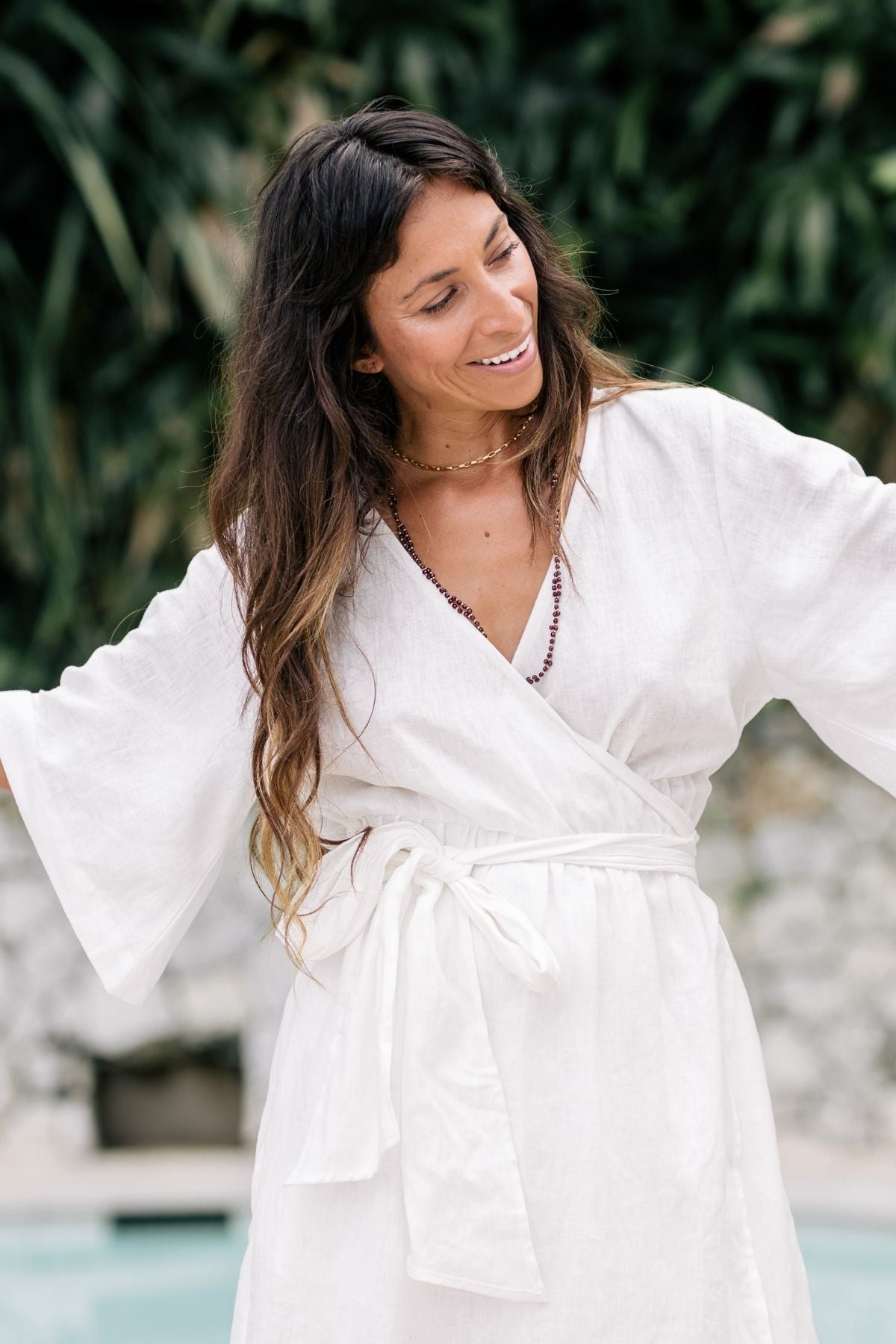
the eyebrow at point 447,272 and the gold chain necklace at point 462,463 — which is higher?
the eyebrow at point 447,272

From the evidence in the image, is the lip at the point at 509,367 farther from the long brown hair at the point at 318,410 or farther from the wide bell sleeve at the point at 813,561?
the wide bell sleeve at the point at 813,561

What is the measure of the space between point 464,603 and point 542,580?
0.08 metres

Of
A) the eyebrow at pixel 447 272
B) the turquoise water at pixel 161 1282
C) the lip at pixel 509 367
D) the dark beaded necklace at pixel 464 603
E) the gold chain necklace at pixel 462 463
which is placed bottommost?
the turquoise water at pixel 161 1282

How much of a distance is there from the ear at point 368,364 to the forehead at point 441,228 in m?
0.13

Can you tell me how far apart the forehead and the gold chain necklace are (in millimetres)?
184

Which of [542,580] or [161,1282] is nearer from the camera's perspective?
[542,580]

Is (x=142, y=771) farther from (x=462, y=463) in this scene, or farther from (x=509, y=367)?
(x=509, y=367)

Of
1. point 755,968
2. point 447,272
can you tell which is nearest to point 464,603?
point 447,272

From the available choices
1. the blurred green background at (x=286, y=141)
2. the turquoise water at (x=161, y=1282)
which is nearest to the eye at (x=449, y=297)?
the turquoise water at (x=161, y=1282)

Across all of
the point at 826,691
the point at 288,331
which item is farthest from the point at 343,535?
the point at 826,691

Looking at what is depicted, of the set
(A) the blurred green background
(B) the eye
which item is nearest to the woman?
(B) the eye

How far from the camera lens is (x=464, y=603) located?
1558 millimetres

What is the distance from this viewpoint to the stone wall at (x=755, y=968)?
4.34 m

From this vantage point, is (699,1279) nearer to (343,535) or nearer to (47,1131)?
(343,535)
